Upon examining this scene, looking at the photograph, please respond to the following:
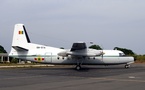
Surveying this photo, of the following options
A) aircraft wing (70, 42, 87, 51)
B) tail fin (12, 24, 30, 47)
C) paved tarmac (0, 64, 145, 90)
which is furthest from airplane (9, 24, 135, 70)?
paved tarmac (0, 64, 145, 90)

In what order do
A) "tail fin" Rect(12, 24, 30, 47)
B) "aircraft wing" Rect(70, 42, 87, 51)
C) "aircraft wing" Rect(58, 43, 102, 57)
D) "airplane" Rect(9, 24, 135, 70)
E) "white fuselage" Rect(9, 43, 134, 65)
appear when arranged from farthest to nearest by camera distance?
"tail fin" Rect(12, 24, 30, 47) < "white fuselage" Rect(9, 43, 134, 65) < "airplane" Rect(9, 24, 135, 70) < "aircraft wing" Rect(58, 43, 102, 57) < "aircraft wing" Rect(70, 42, 87, 51)

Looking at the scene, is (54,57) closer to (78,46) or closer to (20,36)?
(78,46)

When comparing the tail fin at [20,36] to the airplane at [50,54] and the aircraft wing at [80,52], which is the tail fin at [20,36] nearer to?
the airplane at [50,54]

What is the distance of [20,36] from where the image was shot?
34.7 meters

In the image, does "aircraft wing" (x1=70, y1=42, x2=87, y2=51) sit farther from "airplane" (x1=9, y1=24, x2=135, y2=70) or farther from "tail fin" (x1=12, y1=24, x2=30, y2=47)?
"tail fin" (x1=12, y1=24, x2=30, y2=47)

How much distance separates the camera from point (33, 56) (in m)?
34.0

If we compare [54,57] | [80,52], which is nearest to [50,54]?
[54,57]

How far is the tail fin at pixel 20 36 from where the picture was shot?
34.4m

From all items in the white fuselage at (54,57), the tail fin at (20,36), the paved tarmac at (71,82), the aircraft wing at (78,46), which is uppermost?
the tail fin at (20,36)

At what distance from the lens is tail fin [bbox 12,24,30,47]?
34.4 m

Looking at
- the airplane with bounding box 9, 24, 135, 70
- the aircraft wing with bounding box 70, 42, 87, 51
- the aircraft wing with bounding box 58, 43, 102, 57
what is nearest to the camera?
the aircraft wing with bounding box 70, 42, 87, 51

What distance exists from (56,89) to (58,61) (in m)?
21.9

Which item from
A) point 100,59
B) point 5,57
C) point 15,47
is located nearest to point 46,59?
point 15,47

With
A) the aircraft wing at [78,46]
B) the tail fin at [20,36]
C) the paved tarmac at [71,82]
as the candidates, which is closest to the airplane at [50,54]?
the tail fin at [20,36]
